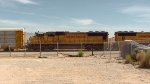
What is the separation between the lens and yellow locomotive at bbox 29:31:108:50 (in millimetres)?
61719

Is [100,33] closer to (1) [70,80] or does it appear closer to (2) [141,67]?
(2) [141,67]

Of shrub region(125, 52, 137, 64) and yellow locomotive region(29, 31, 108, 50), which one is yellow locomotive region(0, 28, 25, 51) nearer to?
yellow locomotive region(29, 31, 108, 50)

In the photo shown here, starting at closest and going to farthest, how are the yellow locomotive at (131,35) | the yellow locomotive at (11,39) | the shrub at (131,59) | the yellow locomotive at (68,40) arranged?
the shrub at (131,59) → the yellow locomotive at (11,39) → the yellow locomotive at (68,40) → the yellow locomotive at (131,35)

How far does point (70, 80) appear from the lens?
17.8 m

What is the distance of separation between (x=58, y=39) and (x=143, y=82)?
151ft

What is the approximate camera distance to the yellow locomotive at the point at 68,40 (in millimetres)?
61719

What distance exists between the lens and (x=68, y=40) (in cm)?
6284

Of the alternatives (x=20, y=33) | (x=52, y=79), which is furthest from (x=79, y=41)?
(x=52, y=79)

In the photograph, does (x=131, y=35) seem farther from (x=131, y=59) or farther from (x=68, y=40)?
(x=131, y=59)

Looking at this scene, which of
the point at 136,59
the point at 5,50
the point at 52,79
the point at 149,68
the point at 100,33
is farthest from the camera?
the point at 100,33

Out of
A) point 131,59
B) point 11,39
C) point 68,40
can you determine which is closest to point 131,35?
point 68,40

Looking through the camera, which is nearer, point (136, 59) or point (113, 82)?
point (113, 82)

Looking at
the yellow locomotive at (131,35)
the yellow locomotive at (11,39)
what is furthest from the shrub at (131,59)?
the yellow locomotive at (131,35)

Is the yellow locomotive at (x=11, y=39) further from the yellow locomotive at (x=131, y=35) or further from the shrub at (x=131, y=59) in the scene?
the shrub at (x=131, y=59)
